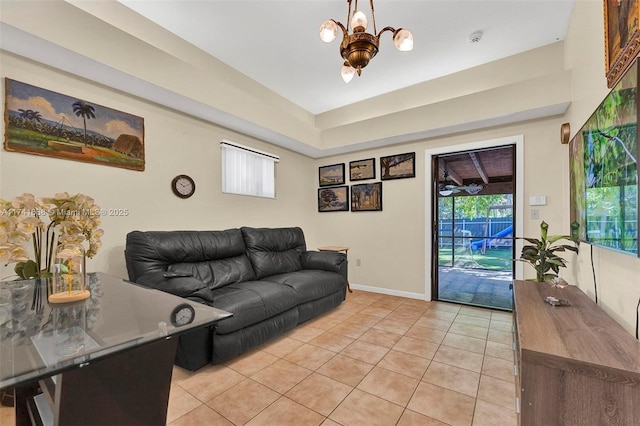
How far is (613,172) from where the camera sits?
4.12ft

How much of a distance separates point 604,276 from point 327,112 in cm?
412

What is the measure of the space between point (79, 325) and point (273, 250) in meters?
2.61

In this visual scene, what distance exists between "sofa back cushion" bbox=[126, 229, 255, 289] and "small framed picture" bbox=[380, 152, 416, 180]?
2.30 m

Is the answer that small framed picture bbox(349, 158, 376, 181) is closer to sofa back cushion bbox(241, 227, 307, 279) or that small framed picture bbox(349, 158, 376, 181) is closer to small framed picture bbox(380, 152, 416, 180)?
small framed picture bbox(380, 152, 416, 180)

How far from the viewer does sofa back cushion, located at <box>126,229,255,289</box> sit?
232 centimetres

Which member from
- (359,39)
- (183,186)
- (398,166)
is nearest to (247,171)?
(183,186)

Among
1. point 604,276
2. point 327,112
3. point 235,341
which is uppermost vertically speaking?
point 327,112

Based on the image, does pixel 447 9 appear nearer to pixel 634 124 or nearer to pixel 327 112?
pixel 634 124

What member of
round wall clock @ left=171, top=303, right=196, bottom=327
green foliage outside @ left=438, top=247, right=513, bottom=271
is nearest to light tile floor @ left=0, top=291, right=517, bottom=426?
round wall clock @ left=171, top=303, right=196, bottom=327

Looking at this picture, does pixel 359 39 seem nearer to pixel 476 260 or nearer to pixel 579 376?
pixel 579 376

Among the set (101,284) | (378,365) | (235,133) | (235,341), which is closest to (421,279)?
(378,365)

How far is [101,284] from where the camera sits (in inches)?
53.9

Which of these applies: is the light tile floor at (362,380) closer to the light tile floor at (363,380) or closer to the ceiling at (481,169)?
the light tile floor at (363,380)

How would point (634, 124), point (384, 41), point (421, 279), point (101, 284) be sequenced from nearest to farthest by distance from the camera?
point (634, 124), point (101, 284), point (384, 41), point (421, 279)
